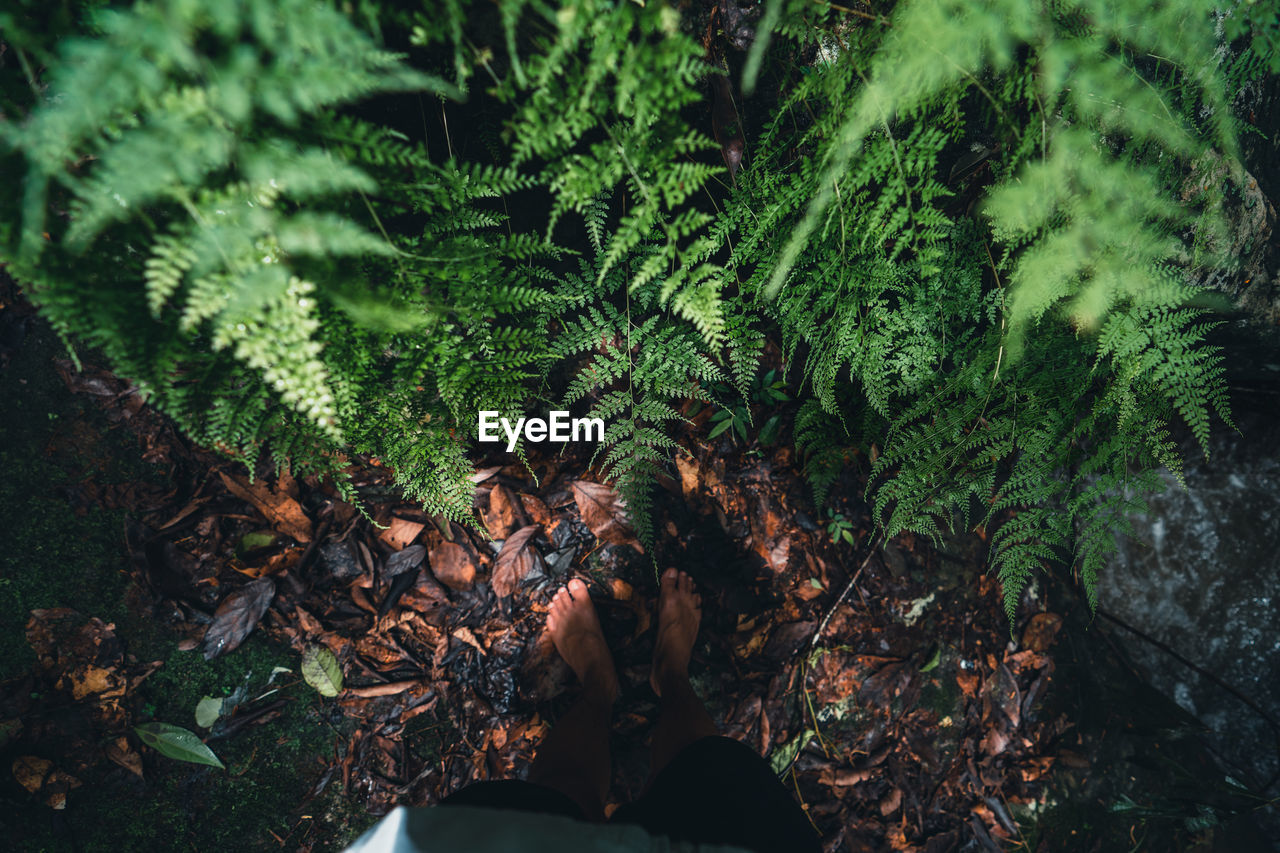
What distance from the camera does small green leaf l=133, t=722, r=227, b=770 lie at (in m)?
2.41

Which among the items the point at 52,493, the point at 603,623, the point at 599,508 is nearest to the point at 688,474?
the point at 599,508

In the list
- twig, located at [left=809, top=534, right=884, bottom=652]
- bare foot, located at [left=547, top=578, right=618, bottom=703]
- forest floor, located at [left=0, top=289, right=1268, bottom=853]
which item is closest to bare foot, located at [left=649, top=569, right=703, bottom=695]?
forest floor, located at [left=0, top=289, right=1268, bottom=853]

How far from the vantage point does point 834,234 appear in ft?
6.75

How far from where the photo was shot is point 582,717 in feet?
8.57

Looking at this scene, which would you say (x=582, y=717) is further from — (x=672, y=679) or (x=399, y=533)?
(x=399, y=533)

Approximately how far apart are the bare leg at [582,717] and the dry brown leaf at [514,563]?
23 centimetres

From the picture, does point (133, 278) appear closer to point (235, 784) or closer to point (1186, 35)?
point (235, 784)

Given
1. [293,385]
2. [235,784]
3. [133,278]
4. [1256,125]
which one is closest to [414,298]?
[293,385]

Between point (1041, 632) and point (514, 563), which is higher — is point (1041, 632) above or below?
above

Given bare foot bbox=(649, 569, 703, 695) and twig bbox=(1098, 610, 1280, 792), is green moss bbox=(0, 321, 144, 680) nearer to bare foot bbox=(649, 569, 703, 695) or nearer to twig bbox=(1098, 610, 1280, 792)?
bare foot bbox=(649, 569, 703, 695)

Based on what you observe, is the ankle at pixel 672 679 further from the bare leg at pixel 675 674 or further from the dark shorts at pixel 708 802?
the dark shorts at pixel 708 802

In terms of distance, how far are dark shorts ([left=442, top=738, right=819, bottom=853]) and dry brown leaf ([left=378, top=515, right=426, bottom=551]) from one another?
125cm

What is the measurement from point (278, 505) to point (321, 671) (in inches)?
34.9

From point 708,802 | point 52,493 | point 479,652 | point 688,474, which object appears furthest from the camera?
point 688,474
